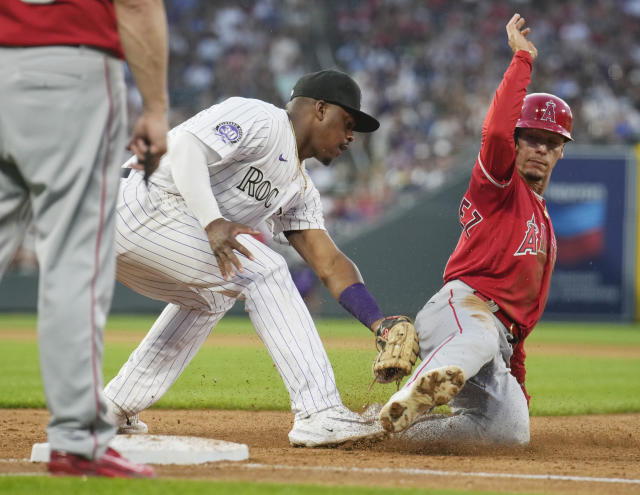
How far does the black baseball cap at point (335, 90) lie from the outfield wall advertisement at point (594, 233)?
35.5 feet

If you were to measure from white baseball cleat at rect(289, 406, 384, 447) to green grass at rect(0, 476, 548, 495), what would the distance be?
1.03 meters

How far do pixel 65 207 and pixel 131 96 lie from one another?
14.5 m

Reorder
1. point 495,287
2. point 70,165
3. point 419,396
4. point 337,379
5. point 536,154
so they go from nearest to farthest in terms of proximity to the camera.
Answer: point 70,165 < point 419,396 < point 495,287 < point 536,154 < point 337,379

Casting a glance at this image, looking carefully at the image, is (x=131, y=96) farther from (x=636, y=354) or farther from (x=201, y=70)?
(x=636, y=354)

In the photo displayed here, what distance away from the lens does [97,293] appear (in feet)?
8.49

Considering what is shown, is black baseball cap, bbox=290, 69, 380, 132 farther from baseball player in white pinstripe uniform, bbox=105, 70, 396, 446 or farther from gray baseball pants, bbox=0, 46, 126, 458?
gray baseball pants, bbox=0, 46, 126, 458

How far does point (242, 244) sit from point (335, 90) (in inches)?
33.1

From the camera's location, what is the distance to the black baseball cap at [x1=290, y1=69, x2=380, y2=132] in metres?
4.18

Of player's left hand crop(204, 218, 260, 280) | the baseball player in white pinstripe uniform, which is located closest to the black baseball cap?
Result: the baseball player in white pinstripe uniform

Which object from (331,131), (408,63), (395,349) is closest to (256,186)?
(331,131)

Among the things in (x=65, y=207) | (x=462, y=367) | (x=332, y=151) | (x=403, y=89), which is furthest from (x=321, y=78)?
(x=403, y=89)

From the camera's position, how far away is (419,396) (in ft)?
11.7

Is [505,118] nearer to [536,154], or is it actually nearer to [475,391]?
[536,154]

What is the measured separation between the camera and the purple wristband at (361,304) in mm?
4148
